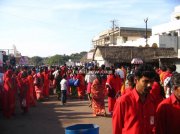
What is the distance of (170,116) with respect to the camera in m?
3.62

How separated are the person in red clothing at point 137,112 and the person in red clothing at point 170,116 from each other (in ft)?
0.31

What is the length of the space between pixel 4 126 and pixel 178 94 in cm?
773

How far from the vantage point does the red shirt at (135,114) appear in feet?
12.1

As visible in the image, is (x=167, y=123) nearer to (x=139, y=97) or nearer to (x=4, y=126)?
(x=139, y=97)

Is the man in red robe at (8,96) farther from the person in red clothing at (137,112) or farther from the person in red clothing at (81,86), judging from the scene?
the person in red clothing at (137,112)

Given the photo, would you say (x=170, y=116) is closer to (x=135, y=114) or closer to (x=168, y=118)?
(x=168, y=118)

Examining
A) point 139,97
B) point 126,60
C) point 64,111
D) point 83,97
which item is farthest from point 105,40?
point 139,97

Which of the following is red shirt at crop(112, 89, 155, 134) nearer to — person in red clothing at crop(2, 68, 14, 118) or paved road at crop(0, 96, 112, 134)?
paved road at crop(0, 96, 112, 134)

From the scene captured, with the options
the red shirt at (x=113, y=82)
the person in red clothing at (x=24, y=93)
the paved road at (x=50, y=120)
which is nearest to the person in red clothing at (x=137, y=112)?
the paved road at (x=50, y=120)

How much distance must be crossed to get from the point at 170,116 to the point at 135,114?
0.37 m

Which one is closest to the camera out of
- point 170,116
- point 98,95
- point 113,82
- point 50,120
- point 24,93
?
point 170,116

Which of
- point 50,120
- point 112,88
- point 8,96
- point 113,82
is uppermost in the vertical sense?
point 113,82

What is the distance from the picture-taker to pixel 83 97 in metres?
18.2

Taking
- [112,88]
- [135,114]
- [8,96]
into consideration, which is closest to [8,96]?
[8,96]
